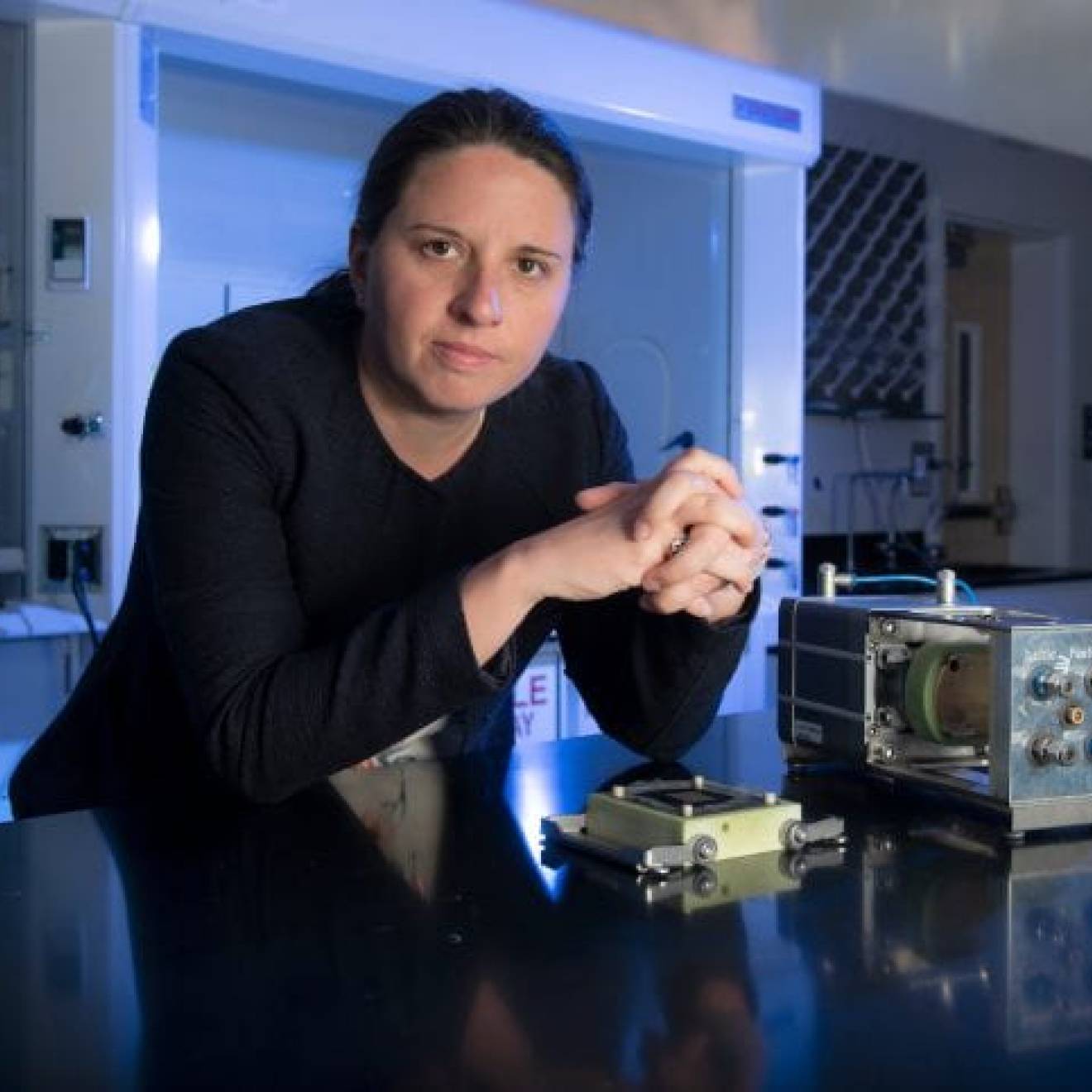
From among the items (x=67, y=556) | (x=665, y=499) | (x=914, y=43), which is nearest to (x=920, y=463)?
(x=67, y=556)

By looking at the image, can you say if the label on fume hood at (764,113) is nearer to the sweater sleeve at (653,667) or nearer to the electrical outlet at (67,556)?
the electrical outlet at (67,556)

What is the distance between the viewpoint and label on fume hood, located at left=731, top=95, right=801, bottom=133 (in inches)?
95.9

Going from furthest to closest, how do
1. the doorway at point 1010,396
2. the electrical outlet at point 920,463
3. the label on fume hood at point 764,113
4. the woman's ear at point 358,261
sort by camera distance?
the doorway at point 1010,396, the electrical outlet at point 920,463, the label on fume hood at point 764,113, the woman's ear at point 358,261

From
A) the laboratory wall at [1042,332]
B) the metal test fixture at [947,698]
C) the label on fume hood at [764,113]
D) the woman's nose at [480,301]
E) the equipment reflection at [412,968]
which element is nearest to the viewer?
the equipment reflection at [412,968]

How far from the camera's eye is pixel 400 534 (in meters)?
1.03

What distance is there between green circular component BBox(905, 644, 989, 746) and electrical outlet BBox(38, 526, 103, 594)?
1.32 meters

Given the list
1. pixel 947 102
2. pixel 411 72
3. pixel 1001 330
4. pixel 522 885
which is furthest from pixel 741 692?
pixel 1001 330

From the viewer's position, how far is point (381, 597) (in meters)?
1.02

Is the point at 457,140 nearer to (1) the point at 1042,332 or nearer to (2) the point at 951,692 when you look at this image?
(2) the point at 951,692

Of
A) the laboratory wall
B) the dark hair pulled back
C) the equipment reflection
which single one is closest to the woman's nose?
the dark hair pulled back

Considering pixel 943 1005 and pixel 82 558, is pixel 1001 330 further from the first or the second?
pixel 943 1005

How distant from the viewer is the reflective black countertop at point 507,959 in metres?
0.45

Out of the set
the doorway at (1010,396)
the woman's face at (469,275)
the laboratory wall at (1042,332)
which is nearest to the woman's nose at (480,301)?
the woman's face at (469,275)

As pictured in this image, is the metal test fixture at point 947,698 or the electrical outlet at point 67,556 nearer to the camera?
the metal test fixture at point 947,698
